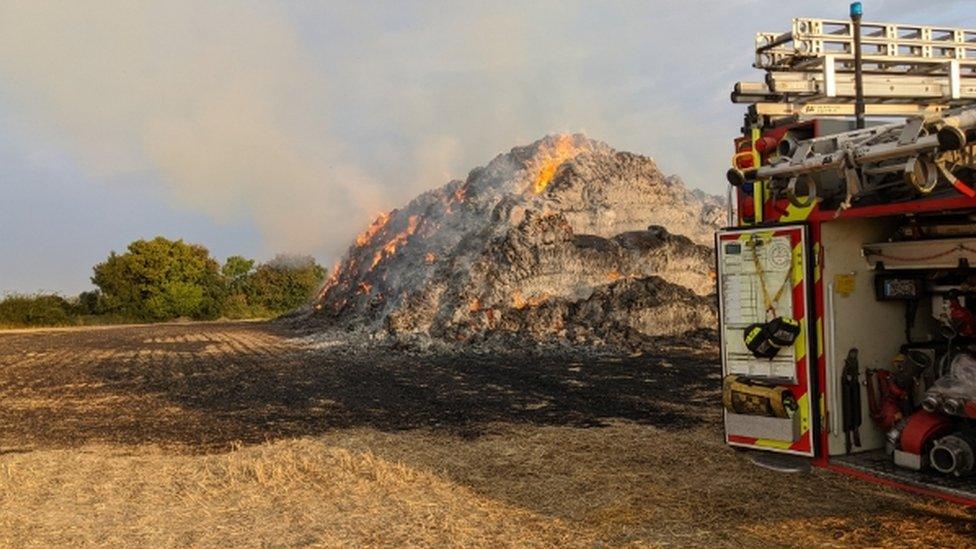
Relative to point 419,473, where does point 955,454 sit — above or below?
above

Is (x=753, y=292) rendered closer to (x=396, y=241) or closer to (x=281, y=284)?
(x=396, y=241)

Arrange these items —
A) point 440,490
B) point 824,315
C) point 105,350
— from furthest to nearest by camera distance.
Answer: point 105,350 < point 440,490 < point 824,315

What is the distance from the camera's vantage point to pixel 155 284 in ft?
210

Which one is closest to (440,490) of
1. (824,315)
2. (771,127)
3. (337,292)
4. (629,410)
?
(824,315)

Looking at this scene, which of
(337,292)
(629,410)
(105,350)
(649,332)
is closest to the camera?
(629,410)

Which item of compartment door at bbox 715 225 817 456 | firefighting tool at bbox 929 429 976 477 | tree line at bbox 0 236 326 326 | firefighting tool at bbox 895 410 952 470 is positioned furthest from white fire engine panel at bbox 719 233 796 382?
tree line at bbox 0 236 326 326

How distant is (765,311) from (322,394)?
11.7 meters

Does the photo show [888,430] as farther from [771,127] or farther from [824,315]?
[771,127]

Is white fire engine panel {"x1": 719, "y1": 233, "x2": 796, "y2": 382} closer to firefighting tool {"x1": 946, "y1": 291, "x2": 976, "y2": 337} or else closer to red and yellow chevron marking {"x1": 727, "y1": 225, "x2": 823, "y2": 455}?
red and yellow chevron marking {"x1": 727, "y1": 225, "x2": 823, "y2": 455}

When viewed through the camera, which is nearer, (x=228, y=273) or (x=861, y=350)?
(x=861, y=350)

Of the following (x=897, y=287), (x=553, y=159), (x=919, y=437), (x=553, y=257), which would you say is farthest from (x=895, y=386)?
(x=553, y=159)

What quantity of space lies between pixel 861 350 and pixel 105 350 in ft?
99.6

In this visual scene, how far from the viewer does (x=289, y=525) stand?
7.06 metres

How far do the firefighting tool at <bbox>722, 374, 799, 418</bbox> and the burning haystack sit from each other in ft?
60.0
